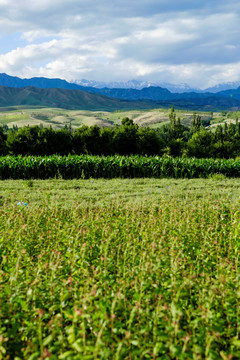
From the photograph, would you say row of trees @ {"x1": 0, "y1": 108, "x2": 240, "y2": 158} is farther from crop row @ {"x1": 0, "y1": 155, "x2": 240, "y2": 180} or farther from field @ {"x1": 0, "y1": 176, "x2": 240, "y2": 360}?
field @ {"x1": 0, "y1": 176, "x2": 240, "y2": 360}

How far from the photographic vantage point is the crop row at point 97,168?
2016cm

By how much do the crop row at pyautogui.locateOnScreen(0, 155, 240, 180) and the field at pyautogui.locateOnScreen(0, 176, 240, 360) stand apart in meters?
3.68

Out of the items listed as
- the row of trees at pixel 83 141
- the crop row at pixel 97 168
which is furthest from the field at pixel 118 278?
the row of trees at pixel 83 141

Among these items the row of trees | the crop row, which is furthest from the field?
the row of trees

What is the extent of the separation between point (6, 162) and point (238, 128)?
135 meters

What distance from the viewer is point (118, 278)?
4.80 meters

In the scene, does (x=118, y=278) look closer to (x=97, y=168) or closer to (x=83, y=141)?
(x=97, y=168)

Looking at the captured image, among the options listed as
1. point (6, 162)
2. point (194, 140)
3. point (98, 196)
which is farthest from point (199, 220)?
point (194, 140)

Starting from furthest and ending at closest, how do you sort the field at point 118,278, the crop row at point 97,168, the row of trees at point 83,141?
the row of trees at point 83,141 → the crop row at point 97,168 → the field at point 118,278

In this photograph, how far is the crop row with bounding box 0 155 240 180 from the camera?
66.1 ft

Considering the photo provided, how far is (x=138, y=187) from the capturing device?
1623cm

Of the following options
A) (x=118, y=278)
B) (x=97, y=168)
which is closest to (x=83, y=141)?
(x=97, y=168)

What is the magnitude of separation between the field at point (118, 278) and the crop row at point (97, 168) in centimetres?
368

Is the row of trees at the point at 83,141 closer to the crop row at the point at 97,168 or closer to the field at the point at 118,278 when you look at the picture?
the crop row at the point at 97,168
